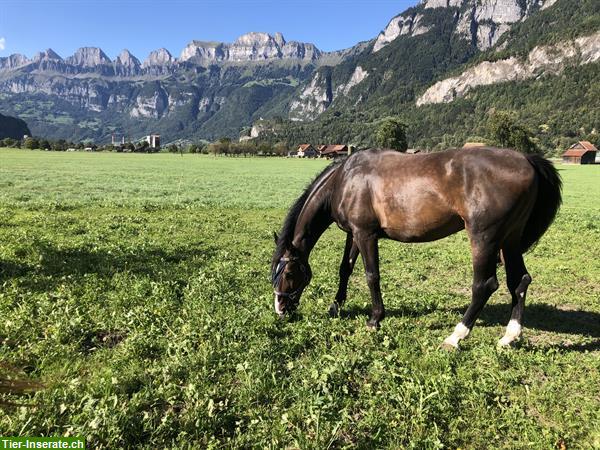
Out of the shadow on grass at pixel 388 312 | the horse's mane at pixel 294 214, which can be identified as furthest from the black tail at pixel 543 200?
the horse's mane at pixel 294 214

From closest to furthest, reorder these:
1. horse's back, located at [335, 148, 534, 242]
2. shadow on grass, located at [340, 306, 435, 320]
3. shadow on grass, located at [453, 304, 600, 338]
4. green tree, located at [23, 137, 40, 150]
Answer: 1. horse's back, located at [335, 148, 534, 242]
2. shadow on grass, located at [453, 304, 600, 338]
3. shadow on grass, located at [340, 306, 435, 320]
4. green tree, located at [23, 137, 40, 150]

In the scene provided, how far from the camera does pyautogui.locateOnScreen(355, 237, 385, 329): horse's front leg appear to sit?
6.23 meters

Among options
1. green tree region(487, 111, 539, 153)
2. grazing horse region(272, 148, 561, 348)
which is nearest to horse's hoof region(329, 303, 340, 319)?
grazing horse region(272, 148, 561, 348)

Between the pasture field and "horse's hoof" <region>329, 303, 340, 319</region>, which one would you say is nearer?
the pasture field

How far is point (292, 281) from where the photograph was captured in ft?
20.8

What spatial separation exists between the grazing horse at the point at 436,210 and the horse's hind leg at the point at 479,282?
0.04ft

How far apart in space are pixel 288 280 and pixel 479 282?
9.32ft

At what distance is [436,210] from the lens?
579cm

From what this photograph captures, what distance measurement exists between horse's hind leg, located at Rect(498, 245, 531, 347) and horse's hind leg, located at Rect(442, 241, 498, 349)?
612mm

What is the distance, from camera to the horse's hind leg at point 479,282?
5.52 metres

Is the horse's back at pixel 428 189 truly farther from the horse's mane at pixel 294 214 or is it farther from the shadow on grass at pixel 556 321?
the shadow on grass at pixel 556 321

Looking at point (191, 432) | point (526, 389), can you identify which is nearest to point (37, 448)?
point (191, 432)

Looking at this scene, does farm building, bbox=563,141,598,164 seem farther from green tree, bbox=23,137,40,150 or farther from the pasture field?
green tree, bbox=23,137,40,150

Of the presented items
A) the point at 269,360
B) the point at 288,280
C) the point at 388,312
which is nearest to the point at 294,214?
the point at 288,280
